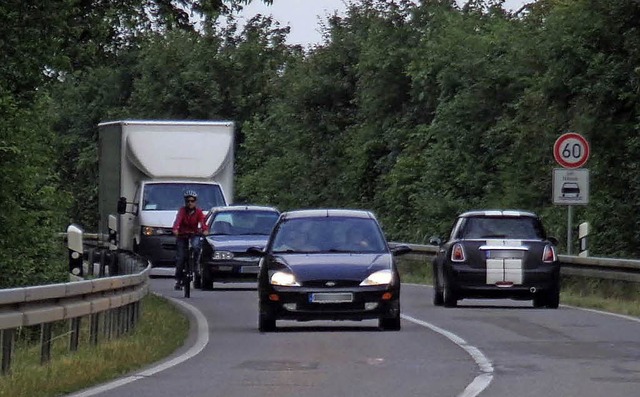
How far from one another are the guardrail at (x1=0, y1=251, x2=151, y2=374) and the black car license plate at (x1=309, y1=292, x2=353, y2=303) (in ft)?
6.43

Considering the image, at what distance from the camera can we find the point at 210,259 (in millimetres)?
35625

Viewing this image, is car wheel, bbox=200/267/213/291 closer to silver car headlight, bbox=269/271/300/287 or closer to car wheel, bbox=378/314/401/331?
car wheel, bbox=378/314/401/331

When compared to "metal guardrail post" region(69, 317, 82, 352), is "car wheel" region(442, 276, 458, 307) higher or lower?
higher

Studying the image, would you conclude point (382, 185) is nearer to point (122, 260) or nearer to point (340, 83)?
point (340, 83)

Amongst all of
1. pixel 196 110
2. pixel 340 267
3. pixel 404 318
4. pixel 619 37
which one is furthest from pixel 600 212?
pixel 196 110

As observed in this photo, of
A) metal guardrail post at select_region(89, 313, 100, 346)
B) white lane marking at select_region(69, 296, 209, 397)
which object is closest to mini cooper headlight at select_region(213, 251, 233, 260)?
white lane marking at select_region(69, 296, 209, 397)

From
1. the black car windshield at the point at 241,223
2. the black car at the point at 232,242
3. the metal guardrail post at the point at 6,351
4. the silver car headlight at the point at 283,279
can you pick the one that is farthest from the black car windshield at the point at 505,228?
the metal guardrail post at the point at 6,351

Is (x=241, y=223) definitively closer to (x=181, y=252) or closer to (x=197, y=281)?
(x=197, y=281)

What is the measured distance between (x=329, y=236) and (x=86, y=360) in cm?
667

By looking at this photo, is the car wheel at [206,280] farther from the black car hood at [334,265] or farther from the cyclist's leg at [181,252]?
the black car hood at [334,265]

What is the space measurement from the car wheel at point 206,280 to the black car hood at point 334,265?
12749 mm

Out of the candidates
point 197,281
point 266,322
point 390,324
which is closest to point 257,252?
point 266,322

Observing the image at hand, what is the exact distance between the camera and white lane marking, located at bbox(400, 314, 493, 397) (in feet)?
50.1

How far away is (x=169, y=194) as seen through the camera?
40438mm
